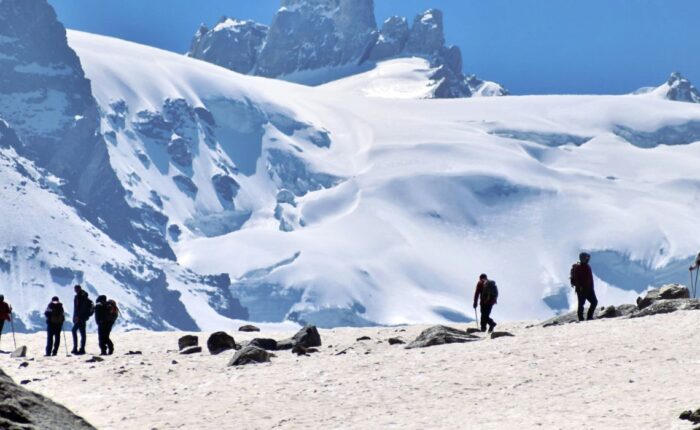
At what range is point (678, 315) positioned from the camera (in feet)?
98.3

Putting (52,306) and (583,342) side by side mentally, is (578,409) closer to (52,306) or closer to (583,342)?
(583,342)

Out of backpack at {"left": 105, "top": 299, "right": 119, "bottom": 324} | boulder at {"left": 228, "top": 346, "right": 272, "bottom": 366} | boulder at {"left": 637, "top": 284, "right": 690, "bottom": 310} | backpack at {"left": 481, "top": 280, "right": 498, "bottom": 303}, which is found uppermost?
backpack at {"left": 105, "top": 299, "right": 119, "bottom": 324}

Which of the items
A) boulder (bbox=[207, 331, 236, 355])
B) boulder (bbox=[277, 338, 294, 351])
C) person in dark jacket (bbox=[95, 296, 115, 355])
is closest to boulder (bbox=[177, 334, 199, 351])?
person in dark jacket (bbox=[95, 296, 115, 355])

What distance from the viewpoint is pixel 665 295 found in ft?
116

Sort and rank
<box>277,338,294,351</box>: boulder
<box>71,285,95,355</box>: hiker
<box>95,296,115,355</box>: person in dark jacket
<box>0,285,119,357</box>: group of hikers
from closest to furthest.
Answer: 1. <box>277,338,294,351</box>: boulder
2. <box>95,296,115,355</box>: person in dark jacket
3. <box>0,285,119,357</box>: group of hikers
4. <box>71,285,95,355</box>: hiker

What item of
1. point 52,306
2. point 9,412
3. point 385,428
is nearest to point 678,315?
point 385,428

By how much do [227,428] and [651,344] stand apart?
9.60 metres

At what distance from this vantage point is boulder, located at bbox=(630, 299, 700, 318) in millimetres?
31453

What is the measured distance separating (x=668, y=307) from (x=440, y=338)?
5.92 meters

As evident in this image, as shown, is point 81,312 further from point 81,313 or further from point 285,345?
point 285,345

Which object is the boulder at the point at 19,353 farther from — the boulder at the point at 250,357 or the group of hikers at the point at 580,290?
the group of hikers at the point at 580,290

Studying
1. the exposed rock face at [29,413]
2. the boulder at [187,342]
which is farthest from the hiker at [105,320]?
the exposed rock face at [29,413]

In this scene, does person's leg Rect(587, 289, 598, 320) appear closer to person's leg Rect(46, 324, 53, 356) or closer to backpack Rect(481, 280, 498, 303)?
backpack Rect(481, 280, 498, 303)

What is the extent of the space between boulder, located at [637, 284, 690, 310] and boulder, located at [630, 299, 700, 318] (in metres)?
2.29
